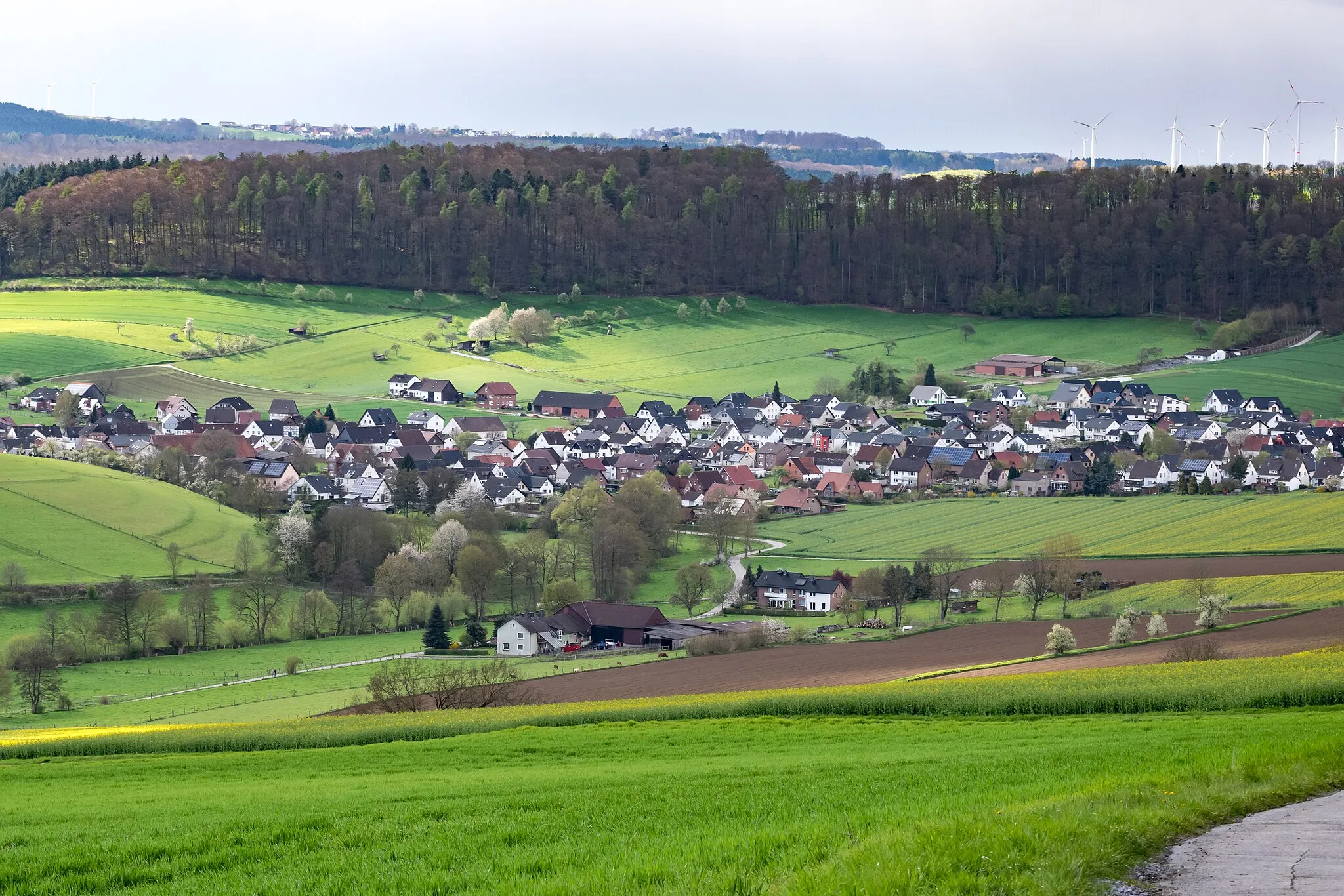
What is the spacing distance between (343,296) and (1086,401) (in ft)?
233

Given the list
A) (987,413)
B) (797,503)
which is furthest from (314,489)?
(987,413)

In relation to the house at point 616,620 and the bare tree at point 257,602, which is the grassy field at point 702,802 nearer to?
the house at point 616,620

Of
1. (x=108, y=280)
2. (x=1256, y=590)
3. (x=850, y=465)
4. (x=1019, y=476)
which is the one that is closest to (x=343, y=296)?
(x=108, y=280)

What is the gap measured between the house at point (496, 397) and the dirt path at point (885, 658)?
67328 millimetres

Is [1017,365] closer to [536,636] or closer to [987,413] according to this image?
[987,413]

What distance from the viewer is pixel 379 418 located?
4045 inches

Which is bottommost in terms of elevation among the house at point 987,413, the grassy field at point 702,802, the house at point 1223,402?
the house at point 987,413

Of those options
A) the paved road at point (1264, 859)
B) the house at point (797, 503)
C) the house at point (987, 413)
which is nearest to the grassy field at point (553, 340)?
the house at point (987, 413)

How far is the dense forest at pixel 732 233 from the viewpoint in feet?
447

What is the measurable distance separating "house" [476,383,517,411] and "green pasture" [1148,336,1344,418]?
49335 mm

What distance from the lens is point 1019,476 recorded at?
85500 mm

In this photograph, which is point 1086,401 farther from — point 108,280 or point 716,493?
point 108,280

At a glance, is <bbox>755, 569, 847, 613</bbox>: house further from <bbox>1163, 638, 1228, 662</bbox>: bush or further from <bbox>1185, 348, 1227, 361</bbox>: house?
<bbox>1185, 348, 1227, 361</bbox>: house

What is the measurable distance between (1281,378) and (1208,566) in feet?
203
